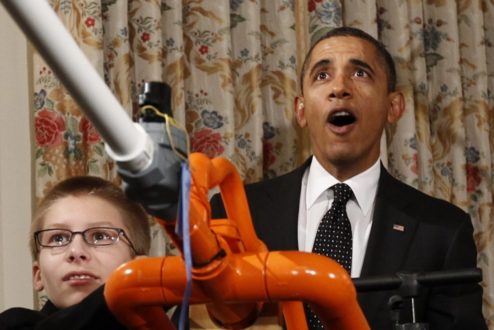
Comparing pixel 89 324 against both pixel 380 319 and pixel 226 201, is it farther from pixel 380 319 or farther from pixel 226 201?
pixel 380 319

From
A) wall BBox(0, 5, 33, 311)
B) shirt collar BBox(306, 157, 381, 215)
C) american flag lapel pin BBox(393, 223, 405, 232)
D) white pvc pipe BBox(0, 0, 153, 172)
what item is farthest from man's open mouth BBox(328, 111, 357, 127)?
white pvc pipe BBox(0, 0, 153, 172)

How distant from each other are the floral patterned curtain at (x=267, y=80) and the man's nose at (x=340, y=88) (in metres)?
0.36

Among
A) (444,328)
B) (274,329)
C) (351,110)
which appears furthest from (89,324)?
(351,110)

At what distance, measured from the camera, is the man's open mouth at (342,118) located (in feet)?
5.90

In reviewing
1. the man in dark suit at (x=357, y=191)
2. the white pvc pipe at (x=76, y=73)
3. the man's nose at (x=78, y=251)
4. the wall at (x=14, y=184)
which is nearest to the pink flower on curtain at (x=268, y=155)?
the man in dark suit at (x=357, y=191)

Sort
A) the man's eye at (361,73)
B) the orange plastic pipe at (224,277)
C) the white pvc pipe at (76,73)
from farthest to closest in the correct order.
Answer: the man's eye at (361,73)
the orange plastic pipe at (224,277)
the white pvc pipe at (76,73)

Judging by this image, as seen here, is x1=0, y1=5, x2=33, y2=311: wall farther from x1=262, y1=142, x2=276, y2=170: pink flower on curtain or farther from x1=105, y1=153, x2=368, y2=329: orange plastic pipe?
x1=105, y1=153, x2=368, y2=329: orange plastic pipe

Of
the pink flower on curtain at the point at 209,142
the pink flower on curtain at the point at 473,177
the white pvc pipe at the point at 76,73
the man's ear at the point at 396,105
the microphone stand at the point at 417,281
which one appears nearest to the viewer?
the white pvc pipe at the point at 76,73

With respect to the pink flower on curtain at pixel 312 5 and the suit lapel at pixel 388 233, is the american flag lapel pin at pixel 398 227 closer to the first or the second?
the suit lapel at pixel 388 233

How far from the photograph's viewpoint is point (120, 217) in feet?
4.00

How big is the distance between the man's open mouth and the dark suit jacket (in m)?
0.15

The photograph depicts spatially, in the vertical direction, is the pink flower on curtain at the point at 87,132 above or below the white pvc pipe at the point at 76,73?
above

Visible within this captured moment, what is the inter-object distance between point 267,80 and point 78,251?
116cm

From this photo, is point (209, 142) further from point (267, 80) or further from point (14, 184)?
point (14, 184)
